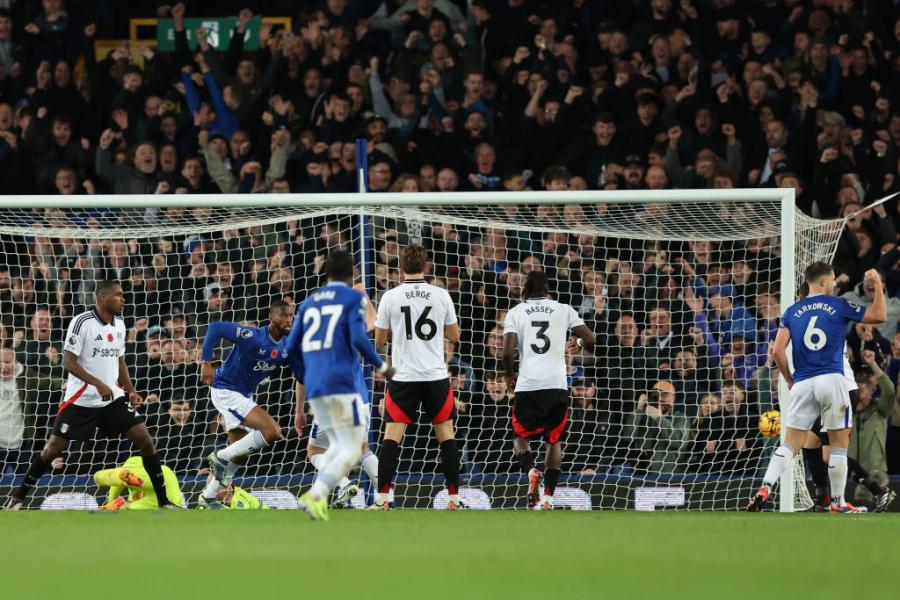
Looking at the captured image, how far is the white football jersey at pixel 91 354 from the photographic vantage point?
1141 cm

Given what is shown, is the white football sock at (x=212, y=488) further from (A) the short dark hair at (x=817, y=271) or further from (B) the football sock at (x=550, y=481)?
(A) the short dark hair at (x=817, y=271)

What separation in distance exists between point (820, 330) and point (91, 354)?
234 inches

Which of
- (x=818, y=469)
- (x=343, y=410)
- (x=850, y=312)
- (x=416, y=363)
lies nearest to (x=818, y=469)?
(x=818, y=469)

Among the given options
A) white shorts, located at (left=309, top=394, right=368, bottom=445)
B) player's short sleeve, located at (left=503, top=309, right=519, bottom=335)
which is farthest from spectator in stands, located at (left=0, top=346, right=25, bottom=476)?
white shorts, located at (left=309, top=394, right=368, bottom=445)

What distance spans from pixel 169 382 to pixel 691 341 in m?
5.09

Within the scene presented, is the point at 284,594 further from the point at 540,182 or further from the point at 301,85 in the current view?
the point at 301,85

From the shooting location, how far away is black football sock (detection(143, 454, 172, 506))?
11305 millimetres

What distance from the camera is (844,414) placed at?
10.9 m

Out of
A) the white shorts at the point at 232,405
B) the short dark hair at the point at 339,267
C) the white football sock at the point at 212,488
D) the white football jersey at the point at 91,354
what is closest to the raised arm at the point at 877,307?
the short dark hair at the point at 339,267

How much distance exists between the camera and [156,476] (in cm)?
1134

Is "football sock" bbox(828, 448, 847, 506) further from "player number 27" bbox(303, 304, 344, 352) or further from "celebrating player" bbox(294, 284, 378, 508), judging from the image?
"player number 27" bbox(303, 304, 344, 352)

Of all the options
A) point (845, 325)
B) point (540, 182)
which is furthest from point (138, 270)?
point (845, 325)

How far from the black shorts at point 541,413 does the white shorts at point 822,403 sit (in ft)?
6.16

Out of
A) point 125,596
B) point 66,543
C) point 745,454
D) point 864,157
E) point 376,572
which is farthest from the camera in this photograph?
point 864,157
